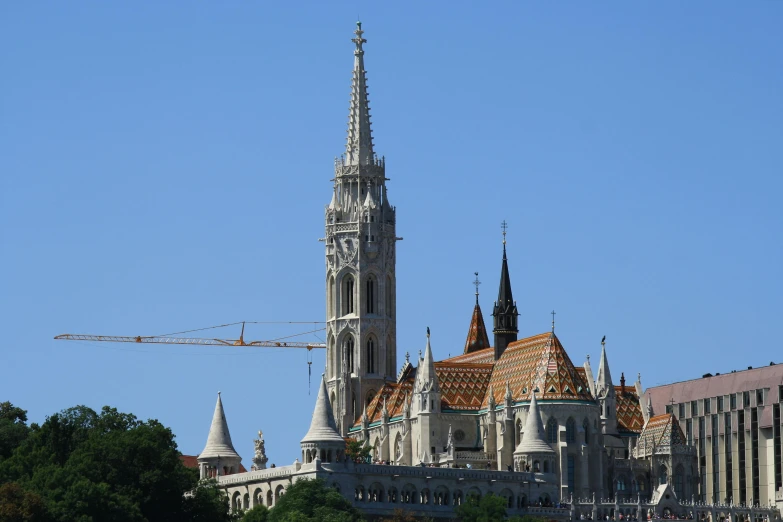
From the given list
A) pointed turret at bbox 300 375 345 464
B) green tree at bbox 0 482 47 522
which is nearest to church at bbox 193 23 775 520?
pointed turret at bbox 300 375 345 464

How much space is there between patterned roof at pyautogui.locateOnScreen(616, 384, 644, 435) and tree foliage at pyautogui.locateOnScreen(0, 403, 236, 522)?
3895 cm

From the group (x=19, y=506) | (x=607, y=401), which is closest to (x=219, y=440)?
(x=607, y=401)

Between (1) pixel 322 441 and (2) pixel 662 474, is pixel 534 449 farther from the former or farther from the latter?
(1) pixel 322 441

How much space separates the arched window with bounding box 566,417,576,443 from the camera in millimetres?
183125

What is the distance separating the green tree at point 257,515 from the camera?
16275 cm

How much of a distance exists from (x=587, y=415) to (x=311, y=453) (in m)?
27.0

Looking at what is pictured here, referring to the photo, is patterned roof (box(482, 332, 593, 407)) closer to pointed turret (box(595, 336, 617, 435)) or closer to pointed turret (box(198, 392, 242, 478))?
pointed turret (box(595, 336, 617, 435))

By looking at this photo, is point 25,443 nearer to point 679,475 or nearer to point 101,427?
point 101,427

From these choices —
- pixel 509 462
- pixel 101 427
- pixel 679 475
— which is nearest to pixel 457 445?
pixel 509 462

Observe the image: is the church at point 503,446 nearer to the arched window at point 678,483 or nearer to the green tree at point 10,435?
the arched window at point 678,483

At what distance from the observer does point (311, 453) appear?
167m

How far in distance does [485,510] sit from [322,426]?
13.0 meters

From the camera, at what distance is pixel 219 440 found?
188m

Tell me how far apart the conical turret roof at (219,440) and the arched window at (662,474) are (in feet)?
109
